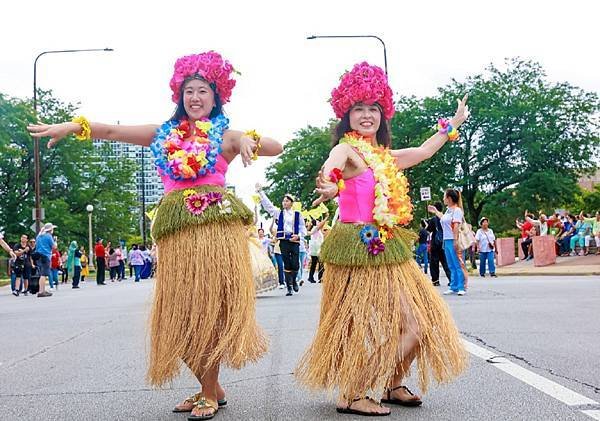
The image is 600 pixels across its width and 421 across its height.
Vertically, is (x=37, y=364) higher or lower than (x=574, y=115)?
lower

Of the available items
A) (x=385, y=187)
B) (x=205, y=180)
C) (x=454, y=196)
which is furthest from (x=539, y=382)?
(x=454, y=196)

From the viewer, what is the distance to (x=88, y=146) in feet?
167

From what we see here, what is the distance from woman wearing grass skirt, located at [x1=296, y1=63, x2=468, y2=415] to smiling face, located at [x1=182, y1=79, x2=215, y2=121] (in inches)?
30.5

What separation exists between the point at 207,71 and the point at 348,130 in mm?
927

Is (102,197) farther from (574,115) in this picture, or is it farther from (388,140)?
(388,140)

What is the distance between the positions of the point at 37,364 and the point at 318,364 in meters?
3.45

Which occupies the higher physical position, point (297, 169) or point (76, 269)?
point (297, 169)

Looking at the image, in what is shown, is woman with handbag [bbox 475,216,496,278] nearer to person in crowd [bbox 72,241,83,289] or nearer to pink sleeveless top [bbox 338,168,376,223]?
person in crowd [bbox 72,241,83,289]

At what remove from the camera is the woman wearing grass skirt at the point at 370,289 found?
440 centimetres

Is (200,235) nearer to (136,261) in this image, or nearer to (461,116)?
(461,116)

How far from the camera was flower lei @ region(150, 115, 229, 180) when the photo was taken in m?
4.71

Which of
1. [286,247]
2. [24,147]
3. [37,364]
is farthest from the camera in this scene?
[24,147]

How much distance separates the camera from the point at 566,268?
74.2ft

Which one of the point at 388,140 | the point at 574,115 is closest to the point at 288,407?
the point at 388,140
